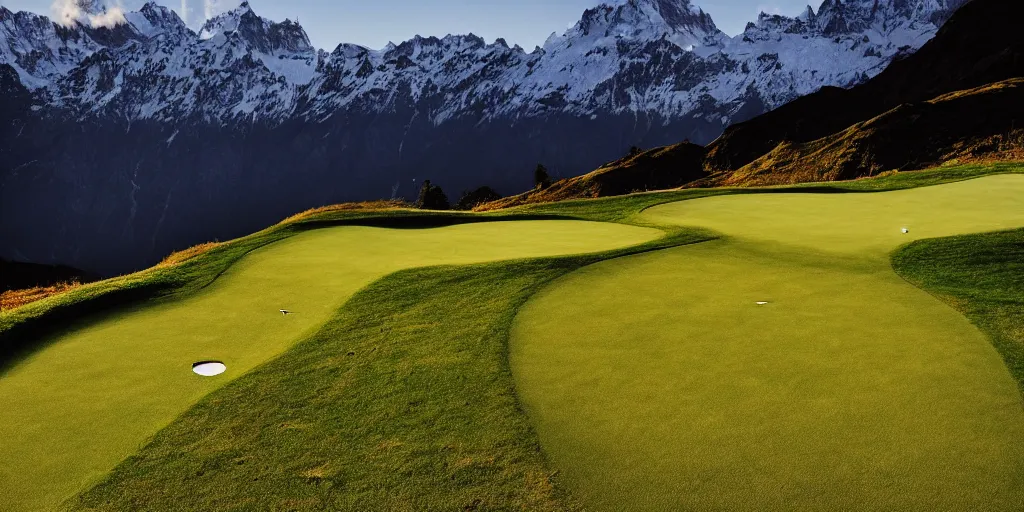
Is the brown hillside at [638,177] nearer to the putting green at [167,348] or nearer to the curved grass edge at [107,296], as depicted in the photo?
the curved grass edge at [107,296]

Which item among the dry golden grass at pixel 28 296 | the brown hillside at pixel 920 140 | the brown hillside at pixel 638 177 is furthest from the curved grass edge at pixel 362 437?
the brown hillside at pixel 638 177

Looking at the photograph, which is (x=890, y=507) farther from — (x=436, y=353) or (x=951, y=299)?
(x=951, y=299)

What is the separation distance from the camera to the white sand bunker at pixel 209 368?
8.94 m

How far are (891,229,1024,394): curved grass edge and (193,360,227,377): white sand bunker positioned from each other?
31.1 feet

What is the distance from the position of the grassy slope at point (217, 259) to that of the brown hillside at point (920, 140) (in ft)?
104

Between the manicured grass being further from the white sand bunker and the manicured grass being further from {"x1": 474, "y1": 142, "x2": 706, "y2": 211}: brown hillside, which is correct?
{"x1": 474, "y1": 142, "x2": 706, "y2": 211}: brown hillside

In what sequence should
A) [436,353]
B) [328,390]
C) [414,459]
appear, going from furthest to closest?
[436,353]
[328,390]
[414,459]

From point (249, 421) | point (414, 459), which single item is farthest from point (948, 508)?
point (249, 421)

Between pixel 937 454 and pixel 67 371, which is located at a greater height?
pixel 67 371

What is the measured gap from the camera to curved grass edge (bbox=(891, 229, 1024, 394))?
340 inches

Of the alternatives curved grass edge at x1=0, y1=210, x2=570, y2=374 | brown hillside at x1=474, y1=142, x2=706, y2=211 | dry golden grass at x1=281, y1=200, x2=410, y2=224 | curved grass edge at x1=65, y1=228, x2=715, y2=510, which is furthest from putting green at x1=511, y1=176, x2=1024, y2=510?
brown hillside at x1=474, y1=142, x2=706, y2=211

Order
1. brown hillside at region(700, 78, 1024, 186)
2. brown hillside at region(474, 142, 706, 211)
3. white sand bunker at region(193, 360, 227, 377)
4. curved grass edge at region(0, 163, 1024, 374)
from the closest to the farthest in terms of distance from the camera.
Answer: white sand bunker at region(193, 360, 227, 377) → curved grass edge at region(0, 163, 1024, 374) → brown hillside at region(700, 78, 1024, 186) → brown hillside at region(474, 142, 706, 211)

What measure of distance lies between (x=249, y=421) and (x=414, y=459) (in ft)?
7.35

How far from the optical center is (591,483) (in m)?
6.01
